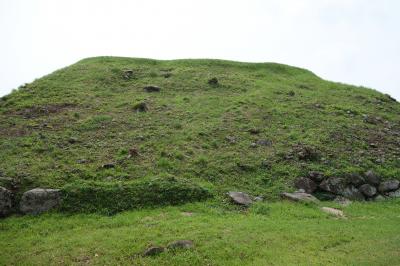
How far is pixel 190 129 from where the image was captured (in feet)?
83.9

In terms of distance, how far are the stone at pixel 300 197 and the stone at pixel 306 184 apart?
685mm

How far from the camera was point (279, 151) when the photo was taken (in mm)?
23547

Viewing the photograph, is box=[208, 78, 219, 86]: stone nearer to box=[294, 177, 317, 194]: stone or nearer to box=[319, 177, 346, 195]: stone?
box=[294, 177, 317, 194]: stone

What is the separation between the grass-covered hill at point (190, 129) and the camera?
2052 cm

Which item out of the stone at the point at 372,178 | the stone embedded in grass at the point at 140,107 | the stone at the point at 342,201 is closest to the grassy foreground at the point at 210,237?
the stone at the point at 342,201

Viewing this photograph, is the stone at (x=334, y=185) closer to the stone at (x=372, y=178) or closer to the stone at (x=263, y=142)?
the stone at (x=372, y=178)

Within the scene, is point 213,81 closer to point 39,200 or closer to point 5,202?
point 39,200

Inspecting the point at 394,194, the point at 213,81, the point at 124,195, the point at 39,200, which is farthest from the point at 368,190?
the point at 213,81

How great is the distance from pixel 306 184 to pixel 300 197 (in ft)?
5.07

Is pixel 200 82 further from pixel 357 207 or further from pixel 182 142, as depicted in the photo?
pixel 357 207

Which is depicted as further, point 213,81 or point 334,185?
point 213,81

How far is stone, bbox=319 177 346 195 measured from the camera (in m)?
21.0

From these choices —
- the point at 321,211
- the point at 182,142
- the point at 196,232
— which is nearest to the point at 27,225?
the point at 196,232

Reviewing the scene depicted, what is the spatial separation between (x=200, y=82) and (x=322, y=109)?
423 inches
